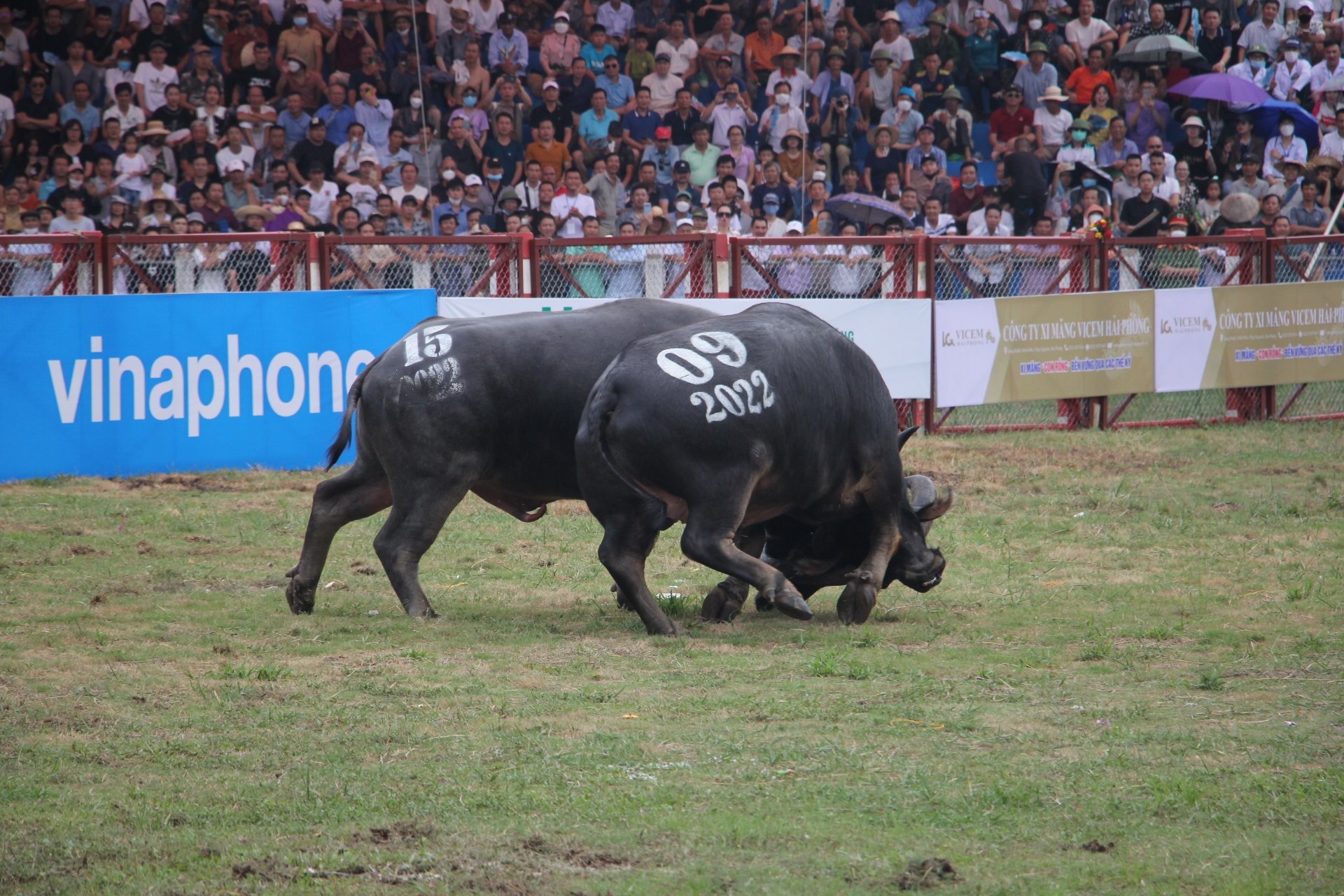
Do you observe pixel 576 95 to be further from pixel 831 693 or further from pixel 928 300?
pixel 831 693

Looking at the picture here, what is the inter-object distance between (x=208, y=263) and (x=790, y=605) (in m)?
7.49

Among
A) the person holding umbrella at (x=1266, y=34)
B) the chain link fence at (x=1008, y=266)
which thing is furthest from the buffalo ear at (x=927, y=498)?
the person holding umbrella at (x=1266, y=34)

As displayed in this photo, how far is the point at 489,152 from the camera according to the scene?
17.6 metres

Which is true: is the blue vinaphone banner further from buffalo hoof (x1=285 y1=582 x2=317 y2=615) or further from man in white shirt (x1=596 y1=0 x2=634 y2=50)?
man in white shirt (x1=596 y1=0 x2=634 y2=50)

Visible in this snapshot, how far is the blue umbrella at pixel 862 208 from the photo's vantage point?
16.9m

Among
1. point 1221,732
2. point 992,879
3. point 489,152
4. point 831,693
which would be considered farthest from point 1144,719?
point 489,152

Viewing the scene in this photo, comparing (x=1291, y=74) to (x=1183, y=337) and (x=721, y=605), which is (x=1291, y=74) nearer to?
(x=1183, y=337)

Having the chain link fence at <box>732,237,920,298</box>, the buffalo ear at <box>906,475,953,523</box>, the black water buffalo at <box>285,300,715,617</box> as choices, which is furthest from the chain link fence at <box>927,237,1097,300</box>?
the black water buffalo at <box>285,300,715,617</box>

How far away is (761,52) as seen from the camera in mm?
20109

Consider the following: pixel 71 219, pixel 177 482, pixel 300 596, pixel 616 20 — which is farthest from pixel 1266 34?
pixel 300 596

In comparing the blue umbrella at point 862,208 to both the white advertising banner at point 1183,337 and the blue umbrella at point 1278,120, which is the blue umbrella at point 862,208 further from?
the blue umbrella at point 1278,120

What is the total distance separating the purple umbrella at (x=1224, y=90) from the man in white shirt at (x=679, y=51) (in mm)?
6611

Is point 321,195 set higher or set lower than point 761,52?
lower

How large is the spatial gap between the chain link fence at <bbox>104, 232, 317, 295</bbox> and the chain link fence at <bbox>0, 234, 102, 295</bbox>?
0.45 ft
